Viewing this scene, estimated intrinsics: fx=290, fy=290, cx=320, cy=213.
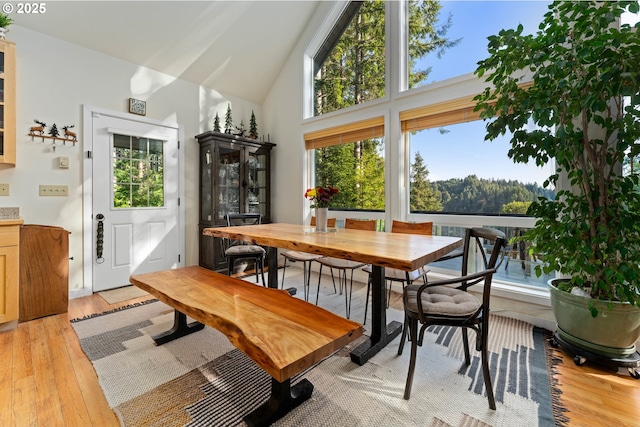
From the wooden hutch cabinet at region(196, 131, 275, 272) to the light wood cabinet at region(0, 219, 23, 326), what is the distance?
1.79m

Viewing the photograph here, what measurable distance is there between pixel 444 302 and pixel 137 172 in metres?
3.57

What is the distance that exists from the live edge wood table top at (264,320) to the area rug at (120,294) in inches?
49.1

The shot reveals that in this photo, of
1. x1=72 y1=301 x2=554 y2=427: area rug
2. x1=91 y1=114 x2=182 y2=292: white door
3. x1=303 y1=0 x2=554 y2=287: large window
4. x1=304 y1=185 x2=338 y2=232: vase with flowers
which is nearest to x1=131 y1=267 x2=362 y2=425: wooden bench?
x1=72 y1=301 x2=554 y2=427: area rug

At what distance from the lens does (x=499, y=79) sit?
1.99 meters

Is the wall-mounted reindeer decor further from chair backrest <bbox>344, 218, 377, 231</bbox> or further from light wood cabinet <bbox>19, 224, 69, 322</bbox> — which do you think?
chair backrest <bbox>344, 218, 377, 231</bbox>

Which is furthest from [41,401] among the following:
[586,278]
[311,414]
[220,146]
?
[586,278]

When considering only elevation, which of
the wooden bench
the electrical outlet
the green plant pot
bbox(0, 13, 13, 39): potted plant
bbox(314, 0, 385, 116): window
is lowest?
the green plant pot

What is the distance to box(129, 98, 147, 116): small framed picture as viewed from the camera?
336 cm

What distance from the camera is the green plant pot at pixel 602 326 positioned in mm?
1738

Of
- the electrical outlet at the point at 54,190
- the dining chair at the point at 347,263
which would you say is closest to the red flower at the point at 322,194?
the dining chair at the point at 347,263

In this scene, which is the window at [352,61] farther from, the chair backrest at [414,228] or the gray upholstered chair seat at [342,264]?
the gray upholstered chair seat at [342,264]

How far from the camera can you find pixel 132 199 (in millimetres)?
3434

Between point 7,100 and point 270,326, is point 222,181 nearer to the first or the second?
point 7,100

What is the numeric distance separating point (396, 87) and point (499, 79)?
1.33m
